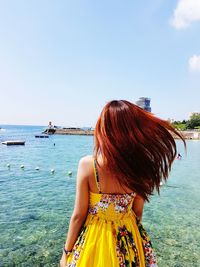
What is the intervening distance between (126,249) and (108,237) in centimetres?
19

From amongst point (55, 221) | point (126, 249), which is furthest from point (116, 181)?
point (55, 221)

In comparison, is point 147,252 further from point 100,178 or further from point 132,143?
point 132,143

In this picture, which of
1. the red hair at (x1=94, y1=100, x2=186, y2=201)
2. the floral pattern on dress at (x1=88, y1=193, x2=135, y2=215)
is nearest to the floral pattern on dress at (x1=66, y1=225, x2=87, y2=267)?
the floral pattern on dress at (x1=88, y1=193, x2=135, y2=215)

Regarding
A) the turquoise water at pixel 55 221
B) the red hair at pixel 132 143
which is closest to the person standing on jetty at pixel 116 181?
the red hair at pixel 132 143

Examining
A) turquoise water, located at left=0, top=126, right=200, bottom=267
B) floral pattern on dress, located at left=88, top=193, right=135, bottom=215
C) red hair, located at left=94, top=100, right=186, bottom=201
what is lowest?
turquoise water, located at left=0, top=126, right=200, bottom=267

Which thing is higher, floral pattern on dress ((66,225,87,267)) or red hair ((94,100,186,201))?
red hair ((94,100,186,201))

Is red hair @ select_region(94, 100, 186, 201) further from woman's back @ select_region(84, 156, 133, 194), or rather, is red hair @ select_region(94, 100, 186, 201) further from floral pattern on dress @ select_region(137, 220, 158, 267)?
floral pattern on dress @ select_region(137, 220, 158, 267)

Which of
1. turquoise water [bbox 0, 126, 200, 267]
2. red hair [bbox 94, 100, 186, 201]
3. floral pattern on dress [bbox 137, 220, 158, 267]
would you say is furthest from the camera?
turquoise water [bbox 0, 126, 200, 267]

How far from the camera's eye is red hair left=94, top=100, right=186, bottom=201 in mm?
1909

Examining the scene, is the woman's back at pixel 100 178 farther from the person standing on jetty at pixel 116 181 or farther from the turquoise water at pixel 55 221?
the turquoise water at pixel 55 221

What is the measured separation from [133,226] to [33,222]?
308 inches

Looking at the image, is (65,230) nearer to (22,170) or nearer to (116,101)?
(116,101)

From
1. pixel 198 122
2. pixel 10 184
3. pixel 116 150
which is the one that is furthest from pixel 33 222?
pixel 198 122

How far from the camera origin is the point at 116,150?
1906mm
